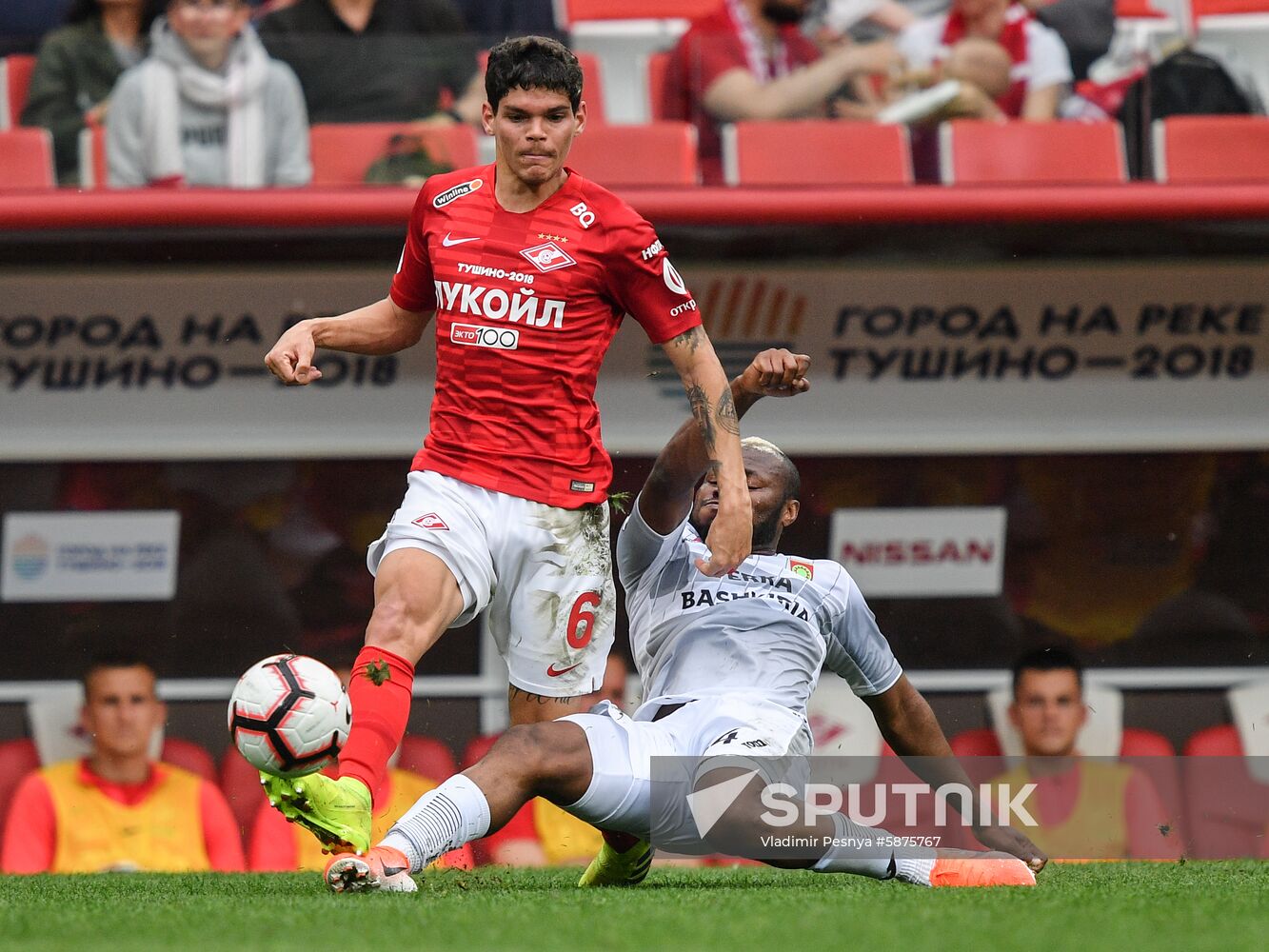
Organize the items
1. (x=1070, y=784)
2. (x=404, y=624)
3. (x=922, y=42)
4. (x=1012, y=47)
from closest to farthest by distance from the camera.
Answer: (x=404, y=624)
(x=922, y=42)
(x=1012, y=47)
(x=1070, y=784)

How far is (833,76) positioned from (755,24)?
1.30 feet

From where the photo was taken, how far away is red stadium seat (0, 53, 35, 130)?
20.3 ft

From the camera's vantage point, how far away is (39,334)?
23.0ft

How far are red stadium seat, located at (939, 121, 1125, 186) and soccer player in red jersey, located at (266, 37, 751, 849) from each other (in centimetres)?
276

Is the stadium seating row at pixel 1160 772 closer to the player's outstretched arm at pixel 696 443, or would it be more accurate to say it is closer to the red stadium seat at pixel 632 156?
the red stadium seat at pixel 632 156

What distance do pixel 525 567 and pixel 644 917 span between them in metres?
0.99

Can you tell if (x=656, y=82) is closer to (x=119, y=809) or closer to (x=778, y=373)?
(x=778, y=373)

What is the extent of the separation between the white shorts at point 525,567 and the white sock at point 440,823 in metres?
0.52

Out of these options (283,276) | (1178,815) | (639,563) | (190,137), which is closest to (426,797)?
(639,563)

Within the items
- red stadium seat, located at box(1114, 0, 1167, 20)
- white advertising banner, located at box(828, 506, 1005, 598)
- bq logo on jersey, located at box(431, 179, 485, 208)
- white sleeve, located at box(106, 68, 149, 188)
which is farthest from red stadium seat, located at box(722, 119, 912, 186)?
bq logo on jersey, located at box(431, 179, 485, 208)

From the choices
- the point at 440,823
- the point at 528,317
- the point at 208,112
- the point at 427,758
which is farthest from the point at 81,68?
the point at 440,823

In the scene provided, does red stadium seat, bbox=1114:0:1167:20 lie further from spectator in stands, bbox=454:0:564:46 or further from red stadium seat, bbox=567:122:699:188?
spectator in stands, bbox=454:0:564:46

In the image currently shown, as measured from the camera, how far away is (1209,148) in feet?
20.8

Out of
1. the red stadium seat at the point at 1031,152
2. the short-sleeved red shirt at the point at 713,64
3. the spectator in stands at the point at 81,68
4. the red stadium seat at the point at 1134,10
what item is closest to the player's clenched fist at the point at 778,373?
the short-sleeved red shirt at the point at 713,64
